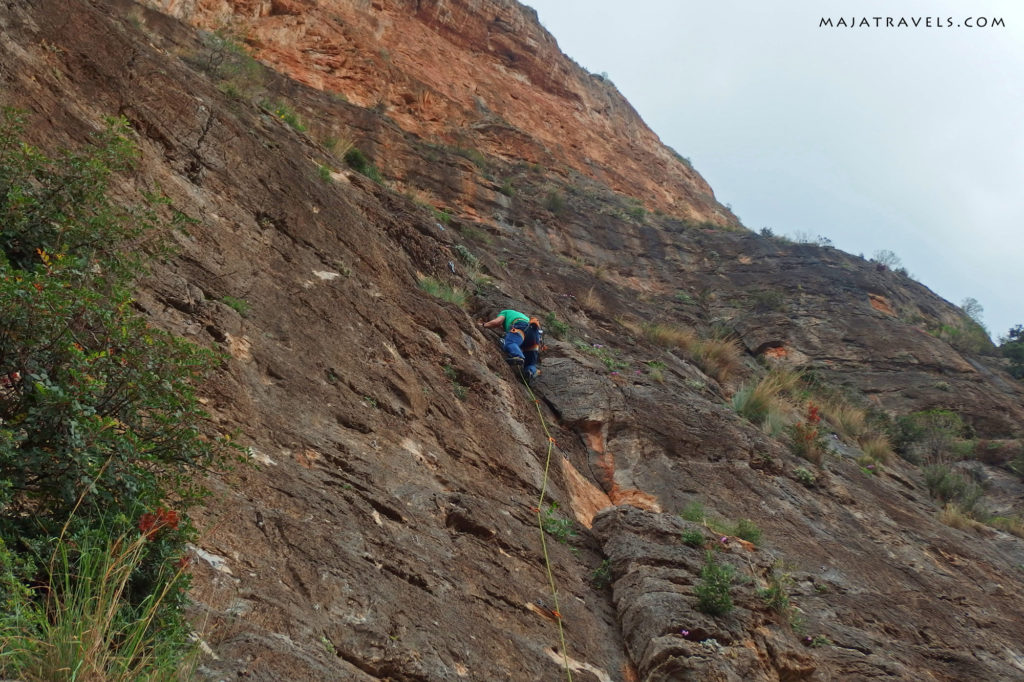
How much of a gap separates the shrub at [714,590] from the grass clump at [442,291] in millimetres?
4544

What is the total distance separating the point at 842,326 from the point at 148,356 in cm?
1827

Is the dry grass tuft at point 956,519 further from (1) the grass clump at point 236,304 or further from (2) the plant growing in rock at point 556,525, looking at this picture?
(1) the grass clump at point 236,304

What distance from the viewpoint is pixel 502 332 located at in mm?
10320

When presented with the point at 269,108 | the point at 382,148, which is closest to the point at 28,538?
the point at 269,108

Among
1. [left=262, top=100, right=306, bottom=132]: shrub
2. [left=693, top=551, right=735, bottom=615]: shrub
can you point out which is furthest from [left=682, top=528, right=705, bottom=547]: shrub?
[left=262, top=100, right=306, bottom=132]: shrub

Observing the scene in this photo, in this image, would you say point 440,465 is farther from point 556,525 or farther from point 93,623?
point 93,623

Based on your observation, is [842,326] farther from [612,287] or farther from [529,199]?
[529,199]

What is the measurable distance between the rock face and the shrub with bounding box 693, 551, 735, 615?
152mm

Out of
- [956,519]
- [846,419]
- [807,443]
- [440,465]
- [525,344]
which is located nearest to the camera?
[440,465]

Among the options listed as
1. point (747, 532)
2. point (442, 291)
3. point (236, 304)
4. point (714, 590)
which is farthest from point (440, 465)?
point (442, 291)

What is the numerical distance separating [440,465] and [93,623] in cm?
384

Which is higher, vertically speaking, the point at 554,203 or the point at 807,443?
the point at 554,203

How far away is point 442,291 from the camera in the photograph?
9867mm

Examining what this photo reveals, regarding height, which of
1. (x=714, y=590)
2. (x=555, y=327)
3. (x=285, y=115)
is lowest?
(x=714, y=590)
